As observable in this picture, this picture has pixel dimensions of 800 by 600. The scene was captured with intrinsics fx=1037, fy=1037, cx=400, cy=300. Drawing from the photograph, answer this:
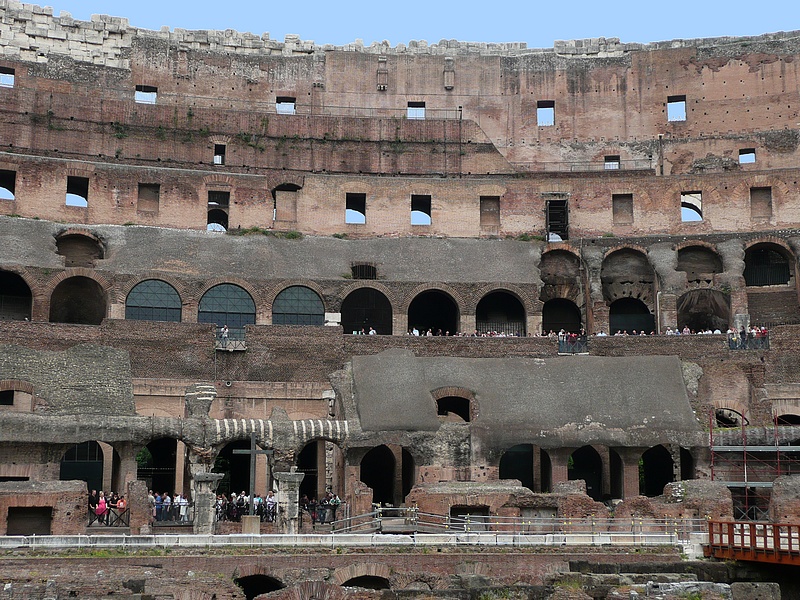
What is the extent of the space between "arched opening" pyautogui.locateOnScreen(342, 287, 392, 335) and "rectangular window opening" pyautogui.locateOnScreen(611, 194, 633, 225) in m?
12.7

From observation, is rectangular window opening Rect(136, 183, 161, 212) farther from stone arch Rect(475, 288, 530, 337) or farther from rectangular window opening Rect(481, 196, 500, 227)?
stone arch Rect(475, 288, 530, 337)

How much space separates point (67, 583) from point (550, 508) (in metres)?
14.6

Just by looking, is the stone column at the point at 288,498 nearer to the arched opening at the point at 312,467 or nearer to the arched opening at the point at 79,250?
the arched opening at the point at 312,467

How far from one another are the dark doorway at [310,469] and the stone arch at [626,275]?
53.0 feet

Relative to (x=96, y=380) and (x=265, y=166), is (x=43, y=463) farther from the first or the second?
(x=265, y=166)

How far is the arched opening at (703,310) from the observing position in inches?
1773

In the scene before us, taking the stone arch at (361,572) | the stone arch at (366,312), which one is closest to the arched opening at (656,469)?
the stone arch at (366,312)

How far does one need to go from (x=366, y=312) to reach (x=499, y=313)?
21.3 ft

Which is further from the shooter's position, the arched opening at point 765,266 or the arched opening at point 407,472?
the arched opening at point 765,266

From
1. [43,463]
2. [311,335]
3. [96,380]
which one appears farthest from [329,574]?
[311,335]

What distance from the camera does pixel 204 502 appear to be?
96.8 feet

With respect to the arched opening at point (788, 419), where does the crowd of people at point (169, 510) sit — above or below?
below

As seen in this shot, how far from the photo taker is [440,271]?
46.1m

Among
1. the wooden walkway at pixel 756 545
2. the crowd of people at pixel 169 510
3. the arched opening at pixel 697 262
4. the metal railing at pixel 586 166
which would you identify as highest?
the metal railing at pixel 586 166
